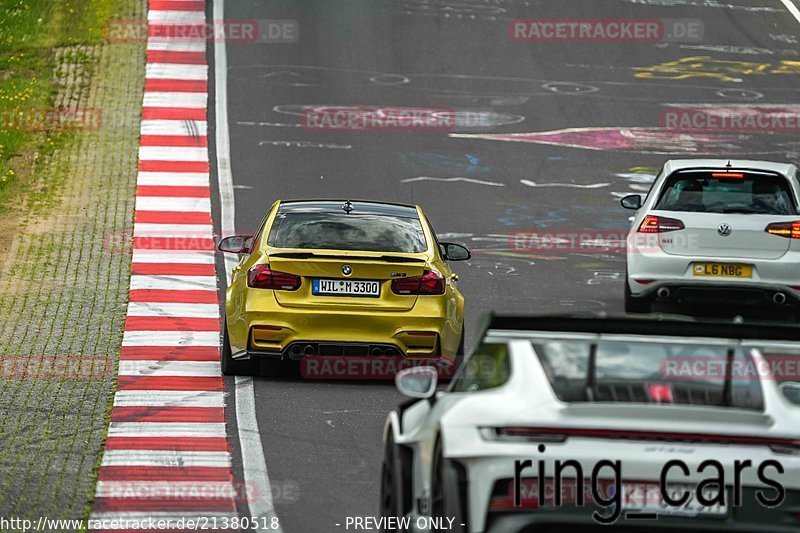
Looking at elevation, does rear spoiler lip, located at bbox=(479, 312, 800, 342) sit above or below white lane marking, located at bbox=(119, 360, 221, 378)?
above

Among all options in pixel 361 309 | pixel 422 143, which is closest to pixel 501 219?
pixel 422 143

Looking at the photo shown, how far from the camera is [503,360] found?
23.4ft

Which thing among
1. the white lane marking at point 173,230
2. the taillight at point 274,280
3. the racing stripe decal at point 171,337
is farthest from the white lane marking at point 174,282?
the taillight at point 274,280

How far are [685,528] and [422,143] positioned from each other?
1932 centimetres

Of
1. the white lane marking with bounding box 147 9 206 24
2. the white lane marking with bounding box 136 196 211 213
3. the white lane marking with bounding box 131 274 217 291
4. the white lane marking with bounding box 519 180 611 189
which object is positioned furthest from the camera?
the white lane marking with bounding box 147 9 206 24

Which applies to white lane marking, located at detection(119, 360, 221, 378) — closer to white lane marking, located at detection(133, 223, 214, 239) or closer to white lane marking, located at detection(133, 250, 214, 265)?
white lane marking, located at detection(133, 250, 214, 265)

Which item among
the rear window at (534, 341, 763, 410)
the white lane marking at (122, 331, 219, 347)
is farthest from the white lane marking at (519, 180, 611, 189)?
the rear window at (534, 341, 763, 410)

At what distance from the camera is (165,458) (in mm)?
11391

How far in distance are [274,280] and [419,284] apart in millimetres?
1224

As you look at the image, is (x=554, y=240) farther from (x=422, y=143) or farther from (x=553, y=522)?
(x=553, y=522)

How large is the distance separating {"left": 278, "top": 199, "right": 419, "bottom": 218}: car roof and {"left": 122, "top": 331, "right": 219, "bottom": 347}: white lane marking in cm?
166

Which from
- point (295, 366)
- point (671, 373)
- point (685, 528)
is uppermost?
point (671, 373)

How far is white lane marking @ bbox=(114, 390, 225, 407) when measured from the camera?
43.2ft

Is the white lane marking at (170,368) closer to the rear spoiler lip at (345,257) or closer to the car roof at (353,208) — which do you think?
the rear spoiler lip at (345,257)
